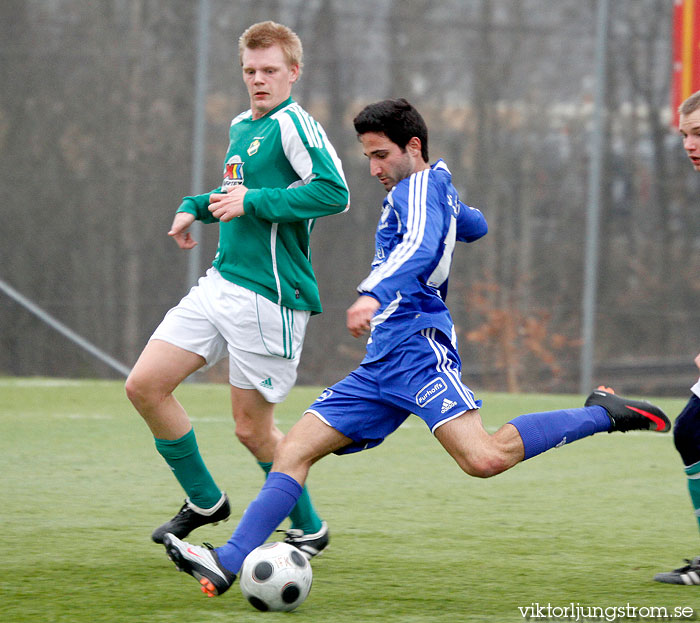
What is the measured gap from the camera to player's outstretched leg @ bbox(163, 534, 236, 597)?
329cm

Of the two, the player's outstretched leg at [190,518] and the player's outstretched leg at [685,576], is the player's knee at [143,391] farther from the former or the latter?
the player's outstretched leg at [685,576]

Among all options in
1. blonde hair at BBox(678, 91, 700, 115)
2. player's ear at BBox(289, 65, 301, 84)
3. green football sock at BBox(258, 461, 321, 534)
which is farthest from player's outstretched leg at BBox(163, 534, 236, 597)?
blonde hair at BBox(678, 91, 700, 115)

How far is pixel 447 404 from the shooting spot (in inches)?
138

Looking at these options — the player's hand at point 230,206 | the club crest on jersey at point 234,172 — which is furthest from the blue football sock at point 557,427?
the club crest on jersey at point 234,172

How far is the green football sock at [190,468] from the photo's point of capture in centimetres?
405

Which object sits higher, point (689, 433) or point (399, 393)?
point (399, 393)

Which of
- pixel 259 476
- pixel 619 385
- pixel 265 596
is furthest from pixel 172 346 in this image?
pixel 619 385

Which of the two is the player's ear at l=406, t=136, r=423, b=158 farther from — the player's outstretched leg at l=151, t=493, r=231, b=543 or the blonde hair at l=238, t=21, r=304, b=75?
the player's outstretched leg at l=151, t=493, r=231, b=543

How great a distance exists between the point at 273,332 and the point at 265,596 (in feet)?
3.47

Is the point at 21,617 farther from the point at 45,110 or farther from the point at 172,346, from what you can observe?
the point at 45,110

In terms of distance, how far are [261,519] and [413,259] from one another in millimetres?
892

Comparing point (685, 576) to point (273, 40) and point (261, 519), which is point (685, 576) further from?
point (273, 40)

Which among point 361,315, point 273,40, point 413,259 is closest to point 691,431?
point 413,259

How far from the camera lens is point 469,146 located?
10.2 metres
